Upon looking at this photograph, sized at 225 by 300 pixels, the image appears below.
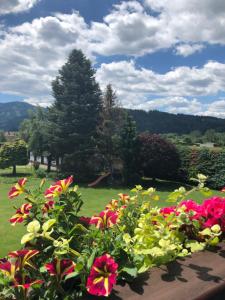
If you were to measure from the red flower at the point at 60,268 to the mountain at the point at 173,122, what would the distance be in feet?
301

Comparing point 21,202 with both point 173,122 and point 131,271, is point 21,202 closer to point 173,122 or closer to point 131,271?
point 131,271

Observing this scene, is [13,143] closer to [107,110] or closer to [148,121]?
[107,110]

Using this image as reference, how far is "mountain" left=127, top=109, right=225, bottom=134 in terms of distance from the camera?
9466cm

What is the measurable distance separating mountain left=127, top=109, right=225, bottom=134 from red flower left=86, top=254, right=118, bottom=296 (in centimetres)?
9169

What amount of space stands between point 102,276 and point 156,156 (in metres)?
20.4

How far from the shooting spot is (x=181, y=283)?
4.10 ft

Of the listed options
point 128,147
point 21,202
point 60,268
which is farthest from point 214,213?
point 128,147

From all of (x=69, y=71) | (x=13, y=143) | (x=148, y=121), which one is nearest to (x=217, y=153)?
(x=69, y=71)

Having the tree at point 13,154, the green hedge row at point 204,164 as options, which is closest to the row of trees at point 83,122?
the green hedge row at point 204,164

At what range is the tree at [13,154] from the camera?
95.1 ft

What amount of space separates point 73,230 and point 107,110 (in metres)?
21.9

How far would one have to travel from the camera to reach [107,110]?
23188 millimetres

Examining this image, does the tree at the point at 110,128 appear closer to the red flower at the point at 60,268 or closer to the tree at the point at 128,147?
the tree at the point at 128,147

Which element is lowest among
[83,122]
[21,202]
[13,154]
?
[21,202]
